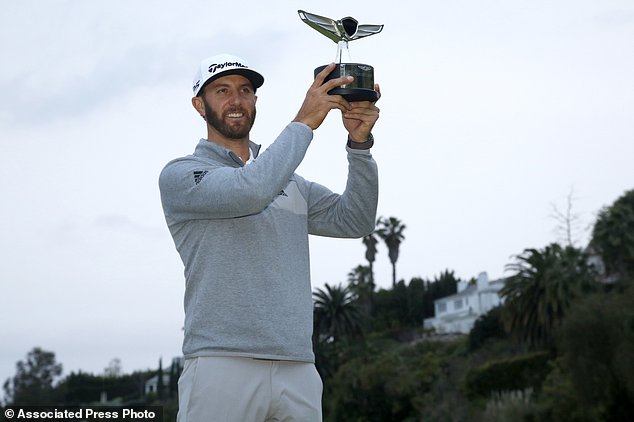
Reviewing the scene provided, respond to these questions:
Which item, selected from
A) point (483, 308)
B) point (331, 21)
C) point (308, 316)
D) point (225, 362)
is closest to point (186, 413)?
point (225, 362)

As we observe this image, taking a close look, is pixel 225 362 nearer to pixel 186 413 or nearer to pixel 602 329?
pixel 186 413

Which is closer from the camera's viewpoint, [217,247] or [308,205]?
[217,247]

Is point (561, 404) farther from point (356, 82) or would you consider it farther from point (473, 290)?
point (473, 290)

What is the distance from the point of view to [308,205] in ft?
16.3

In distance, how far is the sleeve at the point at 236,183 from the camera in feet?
13.9

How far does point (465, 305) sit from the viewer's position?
112688mm

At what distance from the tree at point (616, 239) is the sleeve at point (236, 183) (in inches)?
2675

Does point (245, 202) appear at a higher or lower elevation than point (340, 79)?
lower

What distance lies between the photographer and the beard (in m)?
4.71

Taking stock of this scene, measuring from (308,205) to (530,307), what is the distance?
213 feet

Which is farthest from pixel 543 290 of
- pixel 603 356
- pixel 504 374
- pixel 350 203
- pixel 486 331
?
pixel 350 203

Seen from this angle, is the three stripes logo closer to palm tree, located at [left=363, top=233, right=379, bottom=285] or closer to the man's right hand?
the man's right hand

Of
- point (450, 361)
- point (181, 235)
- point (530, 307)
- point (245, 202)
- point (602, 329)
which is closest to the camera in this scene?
point (245, 202)

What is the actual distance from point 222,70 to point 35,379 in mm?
105316
